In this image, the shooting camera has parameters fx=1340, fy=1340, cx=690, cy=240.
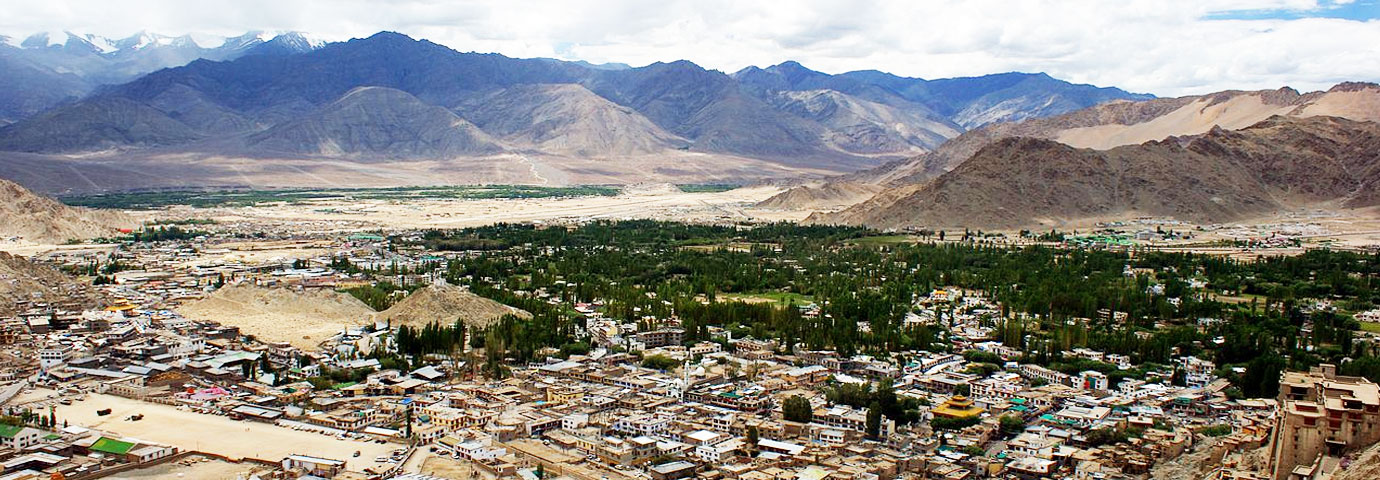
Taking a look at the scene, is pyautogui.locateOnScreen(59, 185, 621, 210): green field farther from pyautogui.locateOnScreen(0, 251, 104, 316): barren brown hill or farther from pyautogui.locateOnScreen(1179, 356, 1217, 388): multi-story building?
pyautogui.locateOnScreen(1179, 356, 1217, 388): multi-story building

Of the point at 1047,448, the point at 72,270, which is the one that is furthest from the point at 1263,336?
the point at 72,270

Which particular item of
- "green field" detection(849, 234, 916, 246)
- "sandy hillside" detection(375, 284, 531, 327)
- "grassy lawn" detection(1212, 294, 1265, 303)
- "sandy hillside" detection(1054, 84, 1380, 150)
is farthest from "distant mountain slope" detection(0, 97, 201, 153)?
"grassy lawn" detection(1212, 294, 1265, 303)

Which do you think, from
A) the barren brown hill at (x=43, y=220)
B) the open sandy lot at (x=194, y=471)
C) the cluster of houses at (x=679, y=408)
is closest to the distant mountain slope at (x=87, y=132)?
the barren brown hill at (x=43, y=220)

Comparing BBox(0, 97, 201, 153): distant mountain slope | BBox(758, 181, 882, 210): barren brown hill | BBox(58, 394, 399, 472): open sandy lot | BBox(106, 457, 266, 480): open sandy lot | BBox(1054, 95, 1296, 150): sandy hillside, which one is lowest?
BBox(106, 457, 266, 480): open sandy lot

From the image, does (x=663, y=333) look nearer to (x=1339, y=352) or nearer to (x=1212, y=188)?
(x=1339, y=352)

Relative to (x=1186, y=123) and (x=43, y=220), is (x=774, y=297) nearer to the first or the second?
(x=43, y=220)
